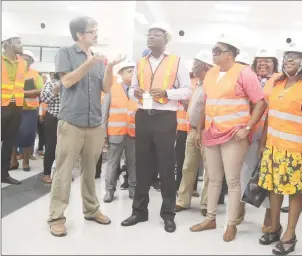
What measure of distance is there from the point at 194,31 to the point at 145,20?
61 centimetres

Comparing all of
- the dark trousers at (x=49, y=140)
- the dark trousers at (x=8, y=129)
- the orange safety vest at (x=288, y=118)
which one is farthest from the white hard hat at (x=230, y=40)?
the dark trousers at (x=8, y=129)

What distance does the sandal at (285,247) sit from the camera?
7.16 feet

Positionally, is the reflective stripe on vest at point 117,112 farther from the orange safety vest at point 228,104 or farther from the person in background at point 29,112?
the person in background at point 29,112

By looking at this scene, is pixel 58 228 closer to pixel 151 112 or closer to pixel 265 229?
pixel 151 112

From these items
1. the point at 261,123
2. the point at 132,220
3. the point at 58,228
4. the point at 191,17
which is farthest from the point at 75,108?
the point at 191,17

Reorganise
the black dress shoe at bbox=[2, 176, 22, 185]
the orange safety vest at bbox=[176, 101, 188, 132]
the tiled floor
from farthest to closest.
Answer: the black dress shoe at bbox=[2, 176, 22, 185] < the orange safety vest at bbox=[176, 101, 188, 132] < the tiled floor

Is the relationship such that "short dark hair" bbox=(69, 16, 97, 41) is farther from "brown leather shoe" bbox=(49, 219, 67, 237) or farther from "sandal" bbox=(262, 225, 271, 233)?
"sandal" bbox=(262, 225, 271, 233)

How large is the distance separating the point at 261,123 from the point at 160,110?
2.42ft

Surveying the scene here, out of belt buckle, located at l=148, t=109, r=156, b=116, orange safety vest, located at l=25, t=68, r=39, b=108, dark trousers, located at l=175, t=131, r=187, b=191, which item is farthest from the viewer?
orange safety vest, located at l=25, t=68, r=39, b=108

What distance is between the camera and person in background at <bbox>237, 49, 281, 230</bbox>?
2592mm

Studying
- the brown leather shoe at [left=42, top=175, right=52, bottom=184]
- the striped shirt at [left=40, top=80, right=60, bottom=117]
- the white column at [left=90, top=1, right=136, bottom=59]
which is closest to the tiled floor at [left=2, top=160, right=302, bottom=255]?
the brown leather shoe at [left=42, top=175, right=52, bottom=184]

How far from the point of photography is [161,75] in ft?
8.27

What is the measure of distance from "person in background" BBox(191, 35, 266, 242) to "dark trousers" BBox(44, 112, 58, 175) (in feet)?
6.11

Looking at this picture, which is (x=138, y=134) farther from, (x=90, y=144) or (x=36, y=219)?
(x=36, y=219)
